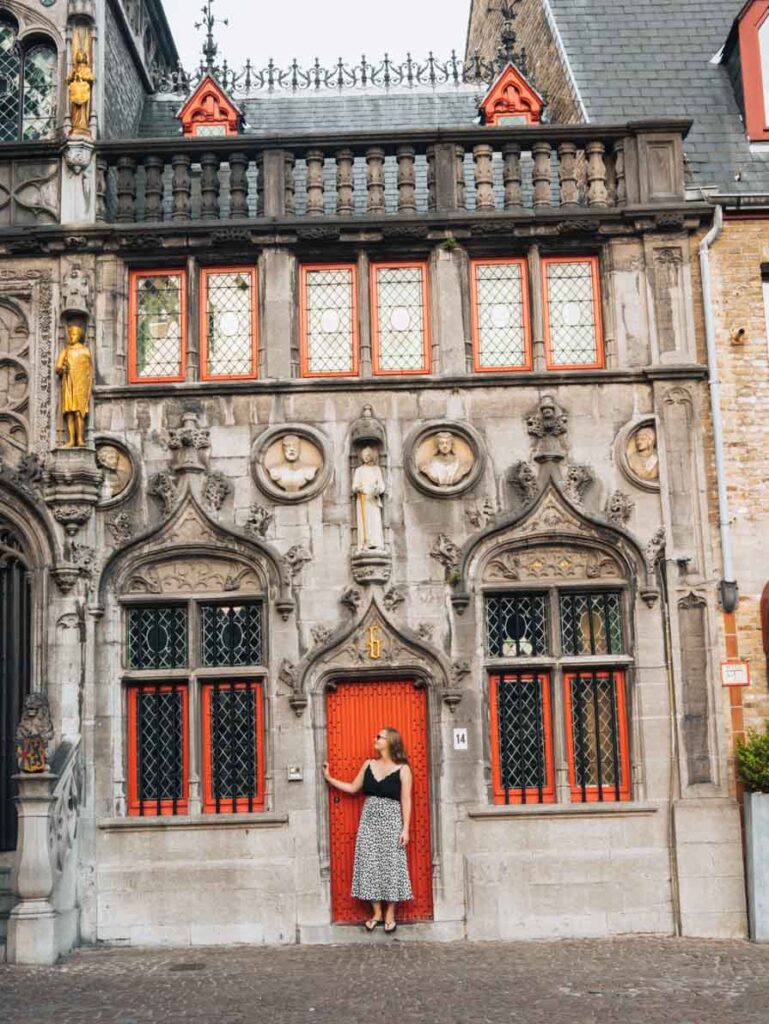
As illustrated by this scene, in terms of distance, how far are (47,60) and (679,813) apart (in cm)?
1109

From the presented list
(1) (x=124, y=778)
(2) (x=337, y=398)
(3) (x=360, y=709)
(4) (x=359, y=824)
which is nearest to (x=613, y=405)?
(2) (x=337, y=398)

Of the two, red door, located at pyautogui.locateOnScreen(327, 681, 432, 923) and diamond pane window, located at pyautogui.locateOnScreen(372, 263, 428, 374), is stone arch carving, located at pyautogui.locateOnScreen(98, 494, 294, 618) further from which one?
diamond pane window, located at pyautogui.locateOnScreen(372, 263, 428, 374)

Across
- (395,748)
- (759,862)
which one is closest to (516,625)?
(395,748)

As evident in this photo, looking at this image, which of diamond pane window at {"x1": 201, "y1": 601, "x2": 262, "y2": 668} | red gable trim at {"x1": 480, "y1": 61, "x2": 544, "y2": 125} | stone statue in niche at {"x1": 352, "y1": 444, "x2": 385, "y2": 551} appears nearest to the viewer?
stone statue in niche at {"x1": 352, "y1": 444, "x2": 385, "y2": 551}

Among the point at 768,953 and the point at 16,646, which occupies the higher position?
the point at 16,646

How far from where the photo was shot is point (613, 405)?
15203mm

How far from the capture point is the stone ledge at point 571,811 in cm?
1440

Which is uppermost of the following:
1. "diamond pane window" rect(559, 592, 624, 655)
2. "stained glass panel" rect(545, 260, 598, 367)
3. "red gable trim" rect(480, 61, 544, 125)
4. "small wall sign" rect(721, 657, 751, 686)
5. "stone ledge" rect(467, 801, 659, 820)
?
"red gable trim" rect(480, 61, 544, 125)

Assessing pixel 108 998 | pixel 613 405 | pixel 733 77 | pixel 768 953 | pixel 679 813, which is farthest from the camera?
pixel 733 77

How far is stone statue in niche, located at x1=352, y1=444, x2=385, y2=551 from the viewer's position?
14727 millimetres

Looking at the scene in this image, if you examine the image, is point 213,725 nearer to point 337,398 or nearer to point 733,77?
point 337,398

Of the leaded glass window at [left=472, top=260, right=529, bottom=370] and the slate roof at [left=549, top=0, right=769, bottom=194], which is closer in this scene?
the leaded glass window at [left=472, top=260, right=529, bottom=370]

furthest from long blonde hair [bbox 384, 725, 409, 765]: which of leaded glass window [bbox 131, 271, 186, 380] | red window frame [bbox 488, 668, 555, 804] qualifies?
leaded glass window [bbox 131, 271, 186, 380]

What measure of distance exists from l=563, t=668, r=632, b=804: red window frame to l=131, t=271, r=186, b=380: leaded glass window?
18.1ft
